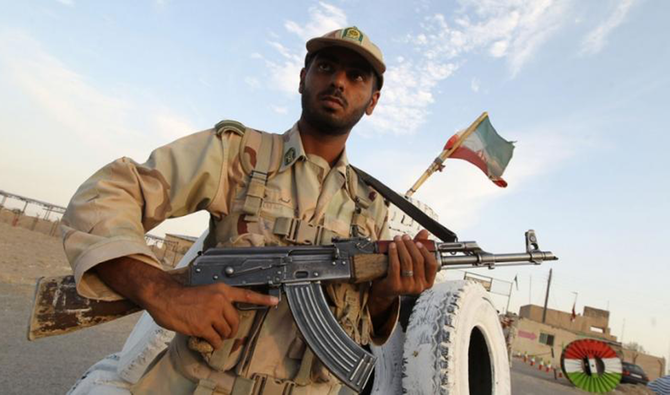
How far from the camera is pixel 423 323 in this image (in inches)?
111

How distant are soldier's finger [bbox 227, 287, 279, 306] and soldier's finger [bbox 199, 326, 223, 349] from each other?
13 cm

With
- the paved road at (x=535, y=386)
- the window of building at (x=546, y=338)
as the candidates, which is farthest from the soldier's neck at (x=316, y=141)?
the window of building at (x=546, y=338)

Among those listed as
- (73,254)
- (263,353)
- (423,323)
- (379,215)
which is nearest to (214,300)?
(263,353)

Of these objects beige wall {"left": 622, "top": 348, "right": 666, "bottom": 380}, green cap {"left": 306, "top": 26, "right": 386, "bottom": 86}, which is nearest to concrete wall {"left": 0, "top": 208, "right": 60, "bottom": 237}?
green cap {"left": 306, "top": 26, "right": 386, "bottom": 86}

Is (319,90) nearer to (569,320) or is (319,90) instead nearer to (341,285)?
(341,285)

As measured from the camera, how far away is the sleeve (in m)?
1.43

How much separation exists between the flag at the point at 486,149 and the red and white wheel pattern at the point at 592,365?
5.04m

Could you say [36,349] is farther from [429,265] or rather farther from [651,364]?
[651,364]

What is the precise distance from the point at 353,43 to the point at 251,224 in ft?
3.04

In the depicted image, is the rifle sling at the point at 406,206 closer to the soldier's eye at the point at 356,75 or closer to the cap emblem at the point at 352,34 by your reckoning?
the soldier's eye at the point at 356,75

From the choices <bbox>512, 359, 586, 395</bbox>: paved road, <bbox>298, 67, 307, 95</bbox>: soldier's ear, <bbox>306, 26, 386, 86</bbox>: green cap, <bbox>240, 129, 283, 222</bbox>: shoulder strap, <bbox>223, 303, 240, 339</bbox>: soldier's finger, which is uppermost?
<bbox>306, 26, 386, 86</bbox>: green cap

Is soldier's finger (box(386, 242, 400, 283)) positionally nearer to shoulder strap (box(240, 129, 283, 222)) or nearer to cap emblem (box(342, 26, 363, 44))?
shoulder strap (box(240, 129, 283, 222))

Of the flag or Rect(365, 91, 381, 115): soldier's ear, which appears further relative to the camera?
the flag

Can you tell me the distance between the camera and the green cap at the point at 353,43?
1.95 metres
